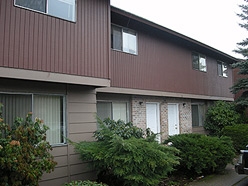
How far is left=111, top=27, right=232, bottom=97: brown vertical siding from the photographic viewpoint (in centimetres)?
1023

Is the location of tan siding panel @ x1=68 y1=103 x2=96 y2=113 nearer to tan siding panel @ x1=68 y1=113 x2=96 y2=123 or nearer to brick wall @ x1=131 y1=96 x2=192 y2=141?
tan siding panel @ x1=68 y1=113 x2=96 y2=123

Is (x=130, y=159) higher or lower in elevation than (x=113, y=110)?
lower

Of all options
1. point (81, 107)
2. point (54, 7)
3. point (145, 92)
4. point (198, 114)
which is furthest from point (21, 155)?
point (198, 114)

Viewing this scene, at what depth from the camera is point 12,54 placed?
18.8 feet

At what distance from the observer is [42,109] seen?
6.83 m

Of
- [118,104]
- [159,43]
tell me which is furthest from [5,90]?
[159,43]

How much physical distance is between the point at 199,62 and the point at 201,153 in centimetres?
871

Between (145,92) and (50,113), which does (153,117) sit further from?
(50,113)

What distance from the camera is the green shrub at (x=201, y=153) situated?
7.71m

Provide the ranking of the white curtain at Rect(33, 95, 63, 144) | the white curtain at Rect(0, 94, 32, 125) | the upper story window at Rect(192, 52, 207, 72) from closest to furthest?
1. the white curtain at Rect(0, 94, 32, 125)
2. the white curtain at Rect(33, 95, 63, 144)
3. the upper story window at Rect(192, 52, 207, 72)

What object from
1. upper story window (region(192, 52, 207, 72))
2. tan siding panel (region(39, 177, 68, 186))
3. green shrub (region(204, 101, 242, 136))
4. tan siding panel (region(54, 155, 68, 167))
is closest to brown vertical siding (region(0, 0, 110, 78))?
tan siding panel (region(54, 155, 68, 167))

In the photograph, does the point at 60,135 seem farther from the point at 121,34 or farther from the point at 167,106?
the point at 167,106

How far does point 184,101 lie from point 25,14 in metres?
10.3

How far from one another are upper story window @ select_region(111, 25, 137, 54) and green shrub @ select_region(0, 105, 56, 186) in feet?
18.8
